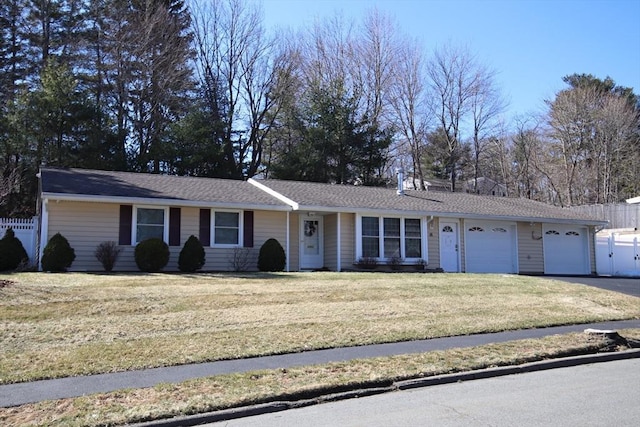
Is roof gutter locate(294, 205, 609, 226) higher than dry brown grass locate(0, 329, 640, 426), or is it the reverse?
roof gutter locate(294, 205, 609, 226)

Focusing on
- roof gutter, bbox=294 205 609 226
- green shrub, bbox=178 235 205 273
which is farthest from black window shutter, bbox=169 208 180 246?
roof gutter, bbox=294 205 609 226

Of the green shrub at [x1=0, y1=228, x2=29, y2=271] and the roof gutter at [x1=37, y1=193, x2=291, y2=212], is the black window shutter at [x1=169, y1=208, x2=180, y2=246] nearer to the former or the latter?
the roof gutter at [x1=37, y1=193, x2=291, y2=212]

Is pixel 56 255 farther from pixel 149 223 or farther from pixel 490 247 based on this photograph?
pixel 490 247

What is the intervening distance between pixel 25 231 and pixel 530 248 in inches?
797

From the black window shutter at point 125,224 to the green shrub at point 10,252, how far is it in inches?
116

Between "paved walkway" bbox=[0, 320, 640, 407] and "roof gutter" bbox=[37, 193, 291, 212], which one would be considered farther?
"roof gutter" bbox=[37, 193, 291, 212]

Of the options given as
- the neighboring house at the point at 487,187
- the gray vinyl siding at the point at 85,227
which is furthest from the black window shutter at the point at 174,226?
the neighboring house at the point at 487,187

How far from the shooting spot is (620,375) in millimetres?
8617

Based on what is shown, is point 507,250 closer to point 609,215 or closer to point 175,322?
point 609,215

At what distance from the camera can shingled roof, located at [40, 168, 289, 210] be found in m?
18.0

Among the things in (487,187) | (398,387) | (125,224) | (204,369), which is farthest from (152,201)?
(487,187)

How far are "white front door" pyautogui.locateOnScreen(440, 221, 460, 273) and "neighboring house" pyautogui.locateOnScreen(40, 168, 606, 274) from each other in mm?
43

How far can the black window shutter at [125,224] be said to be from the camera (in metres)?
18.5

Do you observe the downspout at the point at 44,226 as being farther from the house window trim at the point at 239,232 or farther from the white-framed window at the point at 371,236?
the white-framed window at the point at 371,236
